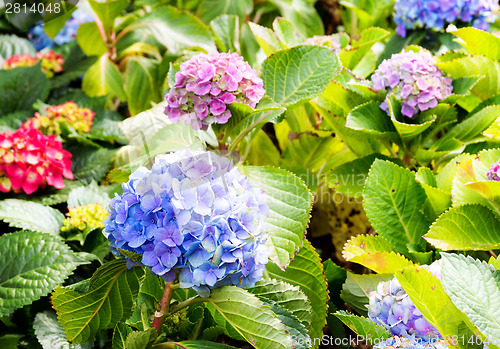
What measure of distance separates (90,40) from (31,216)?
1.15 meters

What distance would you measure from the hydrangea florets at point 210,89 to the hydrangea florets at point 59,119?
0.63 meters

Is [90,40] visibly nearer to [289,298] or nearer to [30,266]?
[30,266]

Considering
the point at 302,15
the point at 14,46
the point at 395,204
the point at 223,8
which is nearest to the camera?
the point at 395,204

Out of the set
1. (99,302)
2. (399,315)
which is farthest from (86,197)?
(399,315)

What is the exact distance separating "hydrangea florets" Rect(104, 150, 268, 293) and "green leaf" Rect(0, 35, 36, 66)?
160cm

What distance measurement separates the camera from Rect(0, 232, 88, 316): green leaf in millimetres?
1021

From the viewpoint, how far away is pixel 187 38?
2.02 m

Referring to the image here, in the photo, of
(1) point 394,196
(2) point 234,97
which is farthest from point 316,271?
(2) point 234,97

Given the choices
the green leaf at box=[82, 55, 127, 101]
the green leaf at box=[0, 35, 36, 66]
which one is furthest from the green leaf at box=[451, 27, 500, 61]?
the green leaf at box=[0, 35, 36, 66]

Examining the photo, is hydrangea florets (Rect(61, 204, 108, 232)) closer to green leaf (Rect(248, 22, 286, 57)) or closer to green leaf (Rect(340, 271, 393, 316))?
green leaf (Rect(340, 271, 393, 316))

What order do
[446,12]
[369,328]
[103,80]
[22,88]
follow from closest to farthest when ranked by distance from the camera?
[369,328]
[446,12]
[22,88]
[103,80]

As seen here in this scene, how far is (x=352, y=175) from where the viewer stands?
4.55ft

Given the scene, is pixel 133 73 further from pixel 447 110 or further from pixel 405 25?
pixel 447 110

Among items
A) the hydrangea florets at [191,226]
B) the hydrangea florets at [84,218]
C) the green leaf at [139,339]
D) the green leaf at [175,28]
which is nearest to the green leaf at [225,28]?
the green leaf at [175,28]
